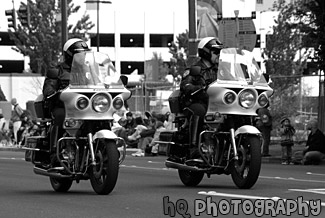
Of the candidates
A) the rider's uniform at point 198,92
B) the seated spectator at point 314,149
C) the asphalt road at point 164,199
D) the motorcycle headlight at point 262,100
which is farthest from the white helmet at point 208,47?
the seated spectator at point 314,149

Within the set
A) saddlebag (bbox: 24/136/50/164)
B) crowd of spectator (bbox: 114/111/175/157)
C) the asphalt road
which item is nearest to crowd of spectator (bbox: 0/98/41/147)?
crowd of spectator (bbox: 114/111/175/157)

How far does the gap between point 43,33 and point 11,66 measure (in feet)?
88.2

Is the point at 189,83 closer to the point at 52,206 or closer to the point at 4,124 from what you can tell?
the point at 52,206

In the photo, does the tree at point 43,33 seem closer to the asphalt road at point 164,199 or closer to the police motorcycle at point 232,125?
the asphalt road at point 164,199

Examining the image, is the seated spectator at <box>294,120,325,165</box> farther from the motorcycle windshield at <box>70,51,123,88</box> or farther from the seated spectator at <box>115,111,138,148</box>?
the motorcycle windshield at <box>70,51,123,88</box>

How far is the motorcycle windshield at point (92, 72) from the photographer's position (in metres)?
13.3

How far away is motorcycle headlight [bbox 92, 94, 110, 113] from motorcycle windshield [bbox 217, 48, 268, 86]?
6.05 feet

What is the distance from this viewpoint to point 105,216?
1052cm

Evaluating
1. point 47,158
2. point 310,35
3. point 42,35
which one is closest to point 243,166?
point 47,158

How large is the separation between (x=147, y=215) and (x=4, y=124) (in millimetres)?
30782

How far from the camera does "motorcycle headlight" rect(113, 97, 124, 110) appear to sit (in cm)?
1320

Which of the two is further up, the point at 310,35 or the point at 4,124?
the point at 310,35

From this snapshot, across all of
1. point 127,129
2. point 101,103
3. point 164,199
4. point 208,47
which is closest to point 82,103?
point 101,103

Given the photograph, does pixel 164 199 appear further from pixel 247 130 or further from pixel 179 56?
pixel 179 56
